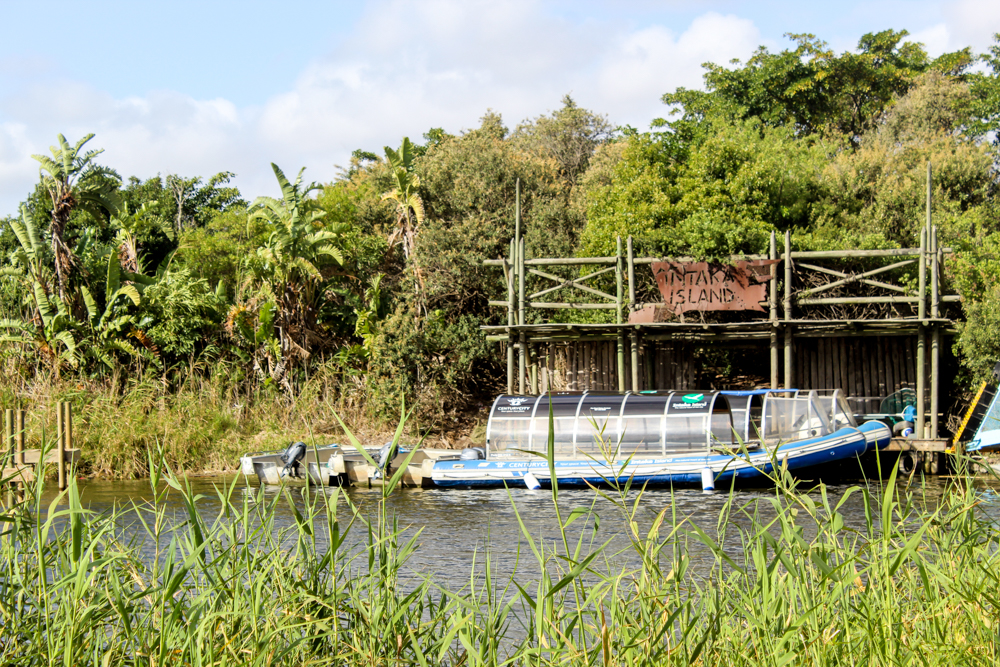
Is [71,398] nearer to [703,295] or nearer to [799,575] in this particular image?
[703,295]

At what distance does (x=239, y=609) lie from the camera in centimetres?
486

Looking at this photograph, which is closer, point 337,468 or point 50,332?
point 337,468

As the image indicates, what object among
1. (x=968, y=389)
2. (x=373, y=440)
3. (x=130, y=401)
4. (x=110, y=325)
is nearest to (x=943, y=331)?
(x=968, y=389)

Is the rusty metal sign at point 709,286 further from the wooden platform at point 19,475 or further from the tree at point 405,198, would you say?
the wooden platform at point 19,475

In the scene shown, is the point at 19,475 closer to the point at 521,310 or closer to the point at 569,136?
the point at 521,310

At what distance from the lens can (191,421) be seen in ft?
74.5

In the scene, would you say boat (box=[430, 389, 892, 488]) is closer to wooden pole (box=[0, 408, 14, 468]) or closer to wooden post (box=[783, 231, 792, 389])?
wooden post (box=[783, 231, 792, 389])

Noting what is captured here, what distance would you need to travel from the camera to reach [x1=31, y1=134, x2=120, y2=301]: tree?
79.8 ft

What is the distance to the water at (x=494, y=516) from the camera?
1129 cm

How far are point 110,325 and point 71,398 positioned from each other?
9.61ft

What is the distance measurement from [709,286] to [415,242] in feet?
31.7

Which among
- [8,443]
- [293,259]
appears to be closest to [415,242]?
[293,259]

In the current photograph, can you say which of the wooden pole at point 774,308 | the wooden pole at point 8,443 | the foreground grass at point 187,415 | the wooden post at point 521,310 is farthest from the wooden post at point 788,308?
the wooden pole at point 8,443

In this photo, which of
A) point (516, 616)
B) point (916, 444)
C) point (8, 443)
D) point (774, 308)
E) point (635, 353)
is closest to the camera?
point (516, 616)
